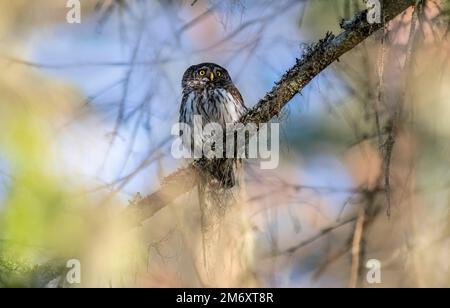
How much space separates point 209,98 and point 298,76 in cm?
125

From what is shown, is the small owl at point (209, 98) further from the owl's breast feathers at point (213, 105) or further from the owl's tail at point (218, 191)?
the owl's tail at point (218, 191)

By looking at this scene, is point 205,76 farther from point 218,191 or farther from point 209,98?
point 218,191

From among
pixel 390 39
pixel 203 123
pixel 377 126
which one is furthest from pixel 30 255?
pixel 390 39

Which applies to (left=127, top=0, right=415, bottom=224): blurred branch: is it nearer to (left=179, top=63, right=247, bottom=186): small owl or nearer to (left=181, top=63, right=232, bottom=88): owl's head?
(left=179, top=63, right=247, bottom=186): small owl

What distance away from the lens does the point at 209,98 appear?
4.26 m

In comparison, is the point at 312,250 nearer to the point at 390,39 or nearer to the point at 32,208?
the point at 390,39

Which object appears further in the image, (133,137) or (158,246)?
(158,246)

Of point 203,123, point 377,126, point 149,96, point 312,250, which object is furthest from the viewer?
point 203,123

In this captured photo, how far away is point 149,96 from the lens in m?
3.25

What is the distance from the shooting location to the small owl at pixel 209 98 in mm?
4027

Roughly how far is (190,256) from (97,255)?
1.67ft

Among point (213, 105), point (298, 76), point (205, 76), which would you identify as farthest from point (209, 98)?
point (298, 76)

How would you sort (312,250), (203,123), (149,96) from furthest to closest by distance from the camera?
(203,123), (312,250), (149,96)

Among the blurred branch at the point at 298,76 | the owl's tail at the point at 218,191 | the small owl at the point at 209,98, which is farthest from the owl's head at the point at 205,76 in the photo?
the blurred branch at the point at 298,76
